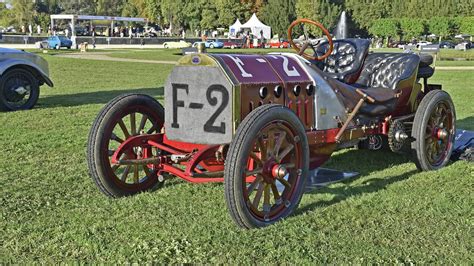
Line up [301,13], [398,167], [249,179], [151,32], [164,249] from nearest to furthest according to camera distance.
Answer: [164,249], [249,179], [398,167], [301,13], [151,32]

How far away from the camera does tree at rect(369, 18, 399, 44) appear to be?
264 feet

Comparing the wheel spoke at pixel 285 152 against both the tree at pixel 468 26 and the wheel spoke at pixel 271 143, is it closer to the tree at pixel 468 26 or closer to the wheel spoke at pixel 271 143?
the wheel spoke at pixel 271 143

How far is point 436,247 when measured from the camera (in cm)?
401

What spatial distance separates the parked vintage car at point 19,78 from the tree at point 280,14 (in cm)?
7223

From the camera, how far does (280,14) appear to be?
82250mm

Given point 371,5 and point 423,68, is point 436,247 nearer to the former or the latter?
point 423,68

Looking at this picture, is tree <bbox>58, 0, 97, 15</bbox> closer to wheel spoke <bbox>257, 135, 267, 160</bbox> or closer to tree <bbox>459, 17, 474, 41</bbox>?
tree <bbox>459, 17, 474, 41</bbox>

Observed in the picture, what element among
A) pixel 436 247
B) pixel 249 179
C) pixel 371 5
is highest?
pixel 371 5

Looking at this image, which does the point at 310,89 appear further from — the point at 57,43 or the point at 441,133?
the point at 57,43

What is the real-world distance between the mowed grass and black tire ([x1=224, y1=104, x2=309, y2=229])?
0.11 m

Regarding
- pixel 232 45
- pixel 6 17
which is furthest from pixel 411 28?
pixel 6 17

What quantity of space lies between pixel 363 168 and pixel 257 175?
8.40 ft

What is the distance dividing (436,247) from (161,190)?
8.59 feet

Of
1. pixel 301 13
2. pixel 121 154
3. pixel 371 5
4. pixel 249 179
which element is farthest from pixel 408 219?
pixel 371 5
